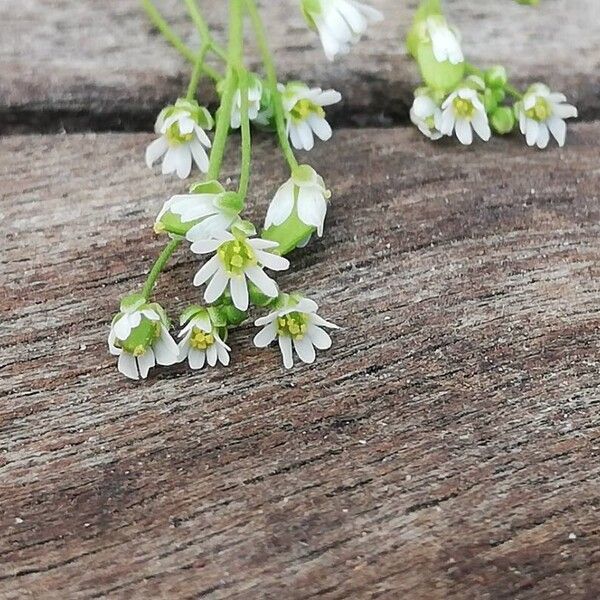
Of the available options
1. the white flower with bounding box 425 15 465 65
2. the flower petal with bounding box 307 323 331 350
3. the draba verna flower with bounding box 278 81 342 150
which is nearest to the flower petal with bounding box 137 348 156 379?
the flower petal with bounding box 307 323 331 350

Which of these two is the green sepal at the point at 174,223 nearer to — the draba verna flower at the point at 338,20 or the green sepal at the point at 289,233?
the green sepal at the point at 289,233

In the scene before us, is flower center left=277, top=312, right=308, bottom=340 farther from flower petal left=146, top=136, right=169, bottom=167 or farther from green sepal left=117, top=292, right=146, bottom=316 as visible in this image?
flower petal left=146, top=136, right=169, bottom=167

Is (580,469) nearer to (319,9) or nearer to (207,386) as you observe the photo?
(207,386)

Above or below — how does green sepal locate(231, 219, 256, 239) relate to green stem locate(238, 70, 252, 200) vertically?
below

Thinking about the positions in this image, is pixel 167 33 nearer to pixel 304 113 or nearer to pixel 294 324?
pixel 304 113

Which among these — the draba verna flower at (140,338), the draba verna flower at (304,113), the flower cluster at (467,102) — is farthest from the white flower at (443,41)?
the draba verna flower at (140,338)

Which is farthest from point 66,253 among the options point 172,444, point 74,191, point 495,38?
point 495,38

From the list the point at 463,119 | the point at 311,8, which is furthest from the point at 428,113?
the point at 311,8
